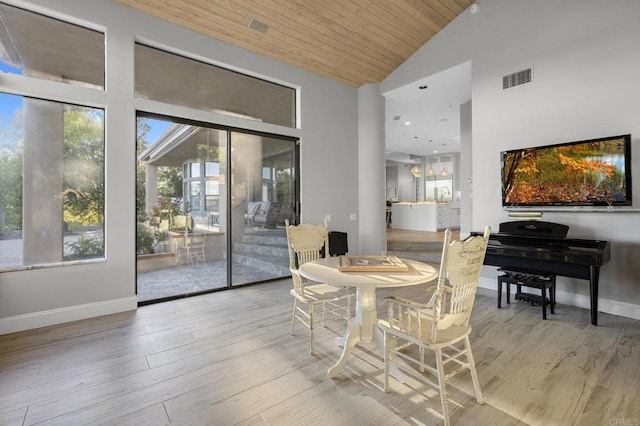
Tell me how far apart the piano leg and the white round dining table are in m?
2.06

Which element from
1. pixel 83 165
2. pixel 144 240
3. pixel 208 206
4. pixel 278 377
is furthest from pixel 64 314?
pixel 278 377

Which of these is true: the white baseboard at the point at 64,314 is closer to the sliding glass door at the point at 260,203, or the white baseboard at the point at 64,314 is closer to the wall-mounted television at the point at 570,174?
the sliding glass door at the point at 260,203

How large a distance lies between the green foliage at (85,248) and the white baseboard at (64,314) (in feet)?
1.79

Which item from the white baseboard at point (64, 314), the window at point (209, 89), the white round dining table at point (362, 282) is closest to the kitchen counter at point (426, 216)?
the window at point (209, 89)

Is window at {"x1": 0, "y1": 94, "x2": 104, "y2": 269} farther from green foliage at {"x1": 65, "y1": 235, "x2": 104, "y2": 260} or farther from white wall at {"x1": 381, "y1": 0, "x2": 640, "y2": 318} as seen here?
white wall at {"x1": 381, "y1": 0, "x2": 640, "y2": 318}

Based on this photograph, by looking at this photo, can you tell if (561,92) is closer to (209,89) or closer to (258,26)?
(258,26)

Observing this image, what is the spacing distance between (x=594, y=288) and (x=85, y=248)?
18.1ft

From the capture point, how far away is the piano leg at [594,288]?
10.0 ft

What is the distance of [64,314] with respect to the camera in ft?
10.6

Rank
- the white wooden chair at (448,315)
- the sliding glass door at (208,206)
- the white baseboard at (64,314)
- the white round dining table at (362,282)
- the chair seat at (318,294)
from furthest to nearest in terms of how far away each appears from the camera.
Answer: the sliding glass door at (208,206) < the white baseboard at (64,314) < the chair seat at (318,294) < the white round dining table at (362,282) < the white wooden chair at (448,315)

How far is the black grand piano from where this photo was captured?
3.08 metres

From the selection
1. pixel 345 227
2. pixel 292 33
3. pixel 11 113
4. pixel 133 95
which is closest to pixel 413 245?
pixel 345 227

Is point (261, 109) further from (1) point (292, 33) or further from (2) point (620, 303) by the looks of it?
(2) point (620, 303)

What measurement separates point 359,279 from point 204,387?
1299 mm
